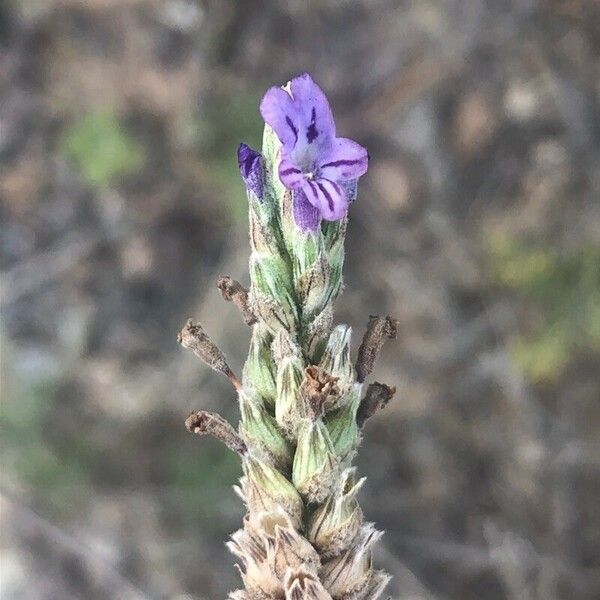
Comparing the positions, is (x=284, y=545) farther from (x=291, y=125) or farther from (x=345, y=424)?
(x=291, y=125)

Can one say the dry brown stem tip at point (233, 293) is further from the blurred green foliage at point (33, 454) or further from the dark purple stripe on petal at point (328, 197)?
the blurred green foliage at point (33, 454)

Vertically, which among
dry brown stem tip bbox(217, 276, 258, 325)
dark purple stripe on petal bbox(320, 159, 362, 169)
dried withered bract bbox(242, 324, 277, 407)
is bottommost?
dried withered bract bbox(242, 324, 277, 407)

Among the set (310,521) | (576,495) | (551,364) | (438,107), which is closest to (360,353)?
(310,521)

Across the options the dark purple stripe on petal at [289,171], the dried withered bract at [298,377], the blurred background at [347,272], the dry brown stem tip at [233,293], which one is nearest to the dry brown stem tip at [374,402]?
the dried withered bract at [298,377]

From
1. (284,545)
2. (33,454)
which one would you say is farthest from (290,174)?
(33,454)

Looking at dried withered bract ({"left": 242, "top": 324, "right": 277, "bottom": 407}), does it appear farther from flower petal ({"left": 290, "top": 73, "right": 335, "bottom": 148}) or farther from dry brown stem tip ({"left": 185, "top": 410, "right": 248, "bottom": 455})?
flower petal ({"left": 290, "top": 73, "right": 335, "bottom": 148})

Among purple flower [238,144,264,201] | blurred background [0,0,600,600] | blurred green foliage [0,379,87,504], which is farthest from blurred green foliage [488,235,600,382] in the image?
purple flower [238,144,264,201]

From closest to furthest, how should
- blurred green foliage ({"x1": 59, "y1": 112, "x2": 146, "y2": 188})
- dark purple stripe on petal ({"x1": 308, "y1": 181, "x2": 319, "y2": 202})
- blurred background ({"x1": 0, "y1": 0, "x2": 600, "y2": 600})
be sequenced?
1. dark purple stripe on petal ({"x1": 308, "y1": 181, "x2": 319, "y2": 202})
2. blurred background ({"x1": 0, "y1": 0, "x2": 600, "y2": 600})
3. blurred green foliage ({"x1": 59, "y1": 112, "x2": 146, "y2": 188})
